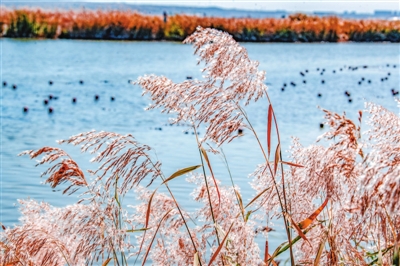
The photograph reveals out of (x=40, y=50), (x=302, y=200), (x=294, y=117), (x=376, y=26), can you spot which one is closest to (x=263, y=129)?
(x=294, y=117)

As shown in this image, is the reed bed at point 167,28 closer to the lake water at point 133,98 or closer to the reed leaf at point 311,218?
the lake water at point 133,98

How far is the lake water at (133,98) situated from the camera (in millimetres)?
8656

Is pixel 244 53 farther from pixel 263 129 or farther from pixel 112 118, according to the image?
pixel 112 118

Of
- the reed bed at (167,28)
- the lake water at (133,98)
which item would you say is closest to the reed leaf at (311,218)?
the lake water at (133,98)

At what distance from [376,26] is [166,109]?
39.3 meters

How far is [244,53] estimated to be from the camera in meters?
2.43

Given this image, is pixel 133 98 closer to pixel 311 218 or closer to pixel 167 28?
pixel 311 218

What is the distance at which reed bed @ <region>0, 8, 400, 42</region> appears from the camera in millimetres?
31797

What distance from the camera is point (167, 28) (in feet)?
113

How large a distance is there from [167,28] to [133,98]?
1972cm

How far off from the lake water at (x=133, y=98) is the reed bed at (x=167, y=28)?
7.96 ft

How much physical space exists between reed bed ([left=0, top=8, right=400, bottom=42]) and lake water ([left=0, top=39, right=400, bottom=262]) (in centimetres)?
243

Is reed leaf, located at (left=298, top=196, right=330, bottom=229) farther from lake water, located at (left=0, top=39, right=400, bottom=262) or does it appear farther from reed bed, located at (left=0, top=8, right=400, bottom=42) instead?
reed bed, located at (left=0, top=8, right=400, bottom=42)

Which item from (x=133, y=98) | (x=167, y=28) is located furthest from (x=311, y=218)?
(x=167, y=28)
